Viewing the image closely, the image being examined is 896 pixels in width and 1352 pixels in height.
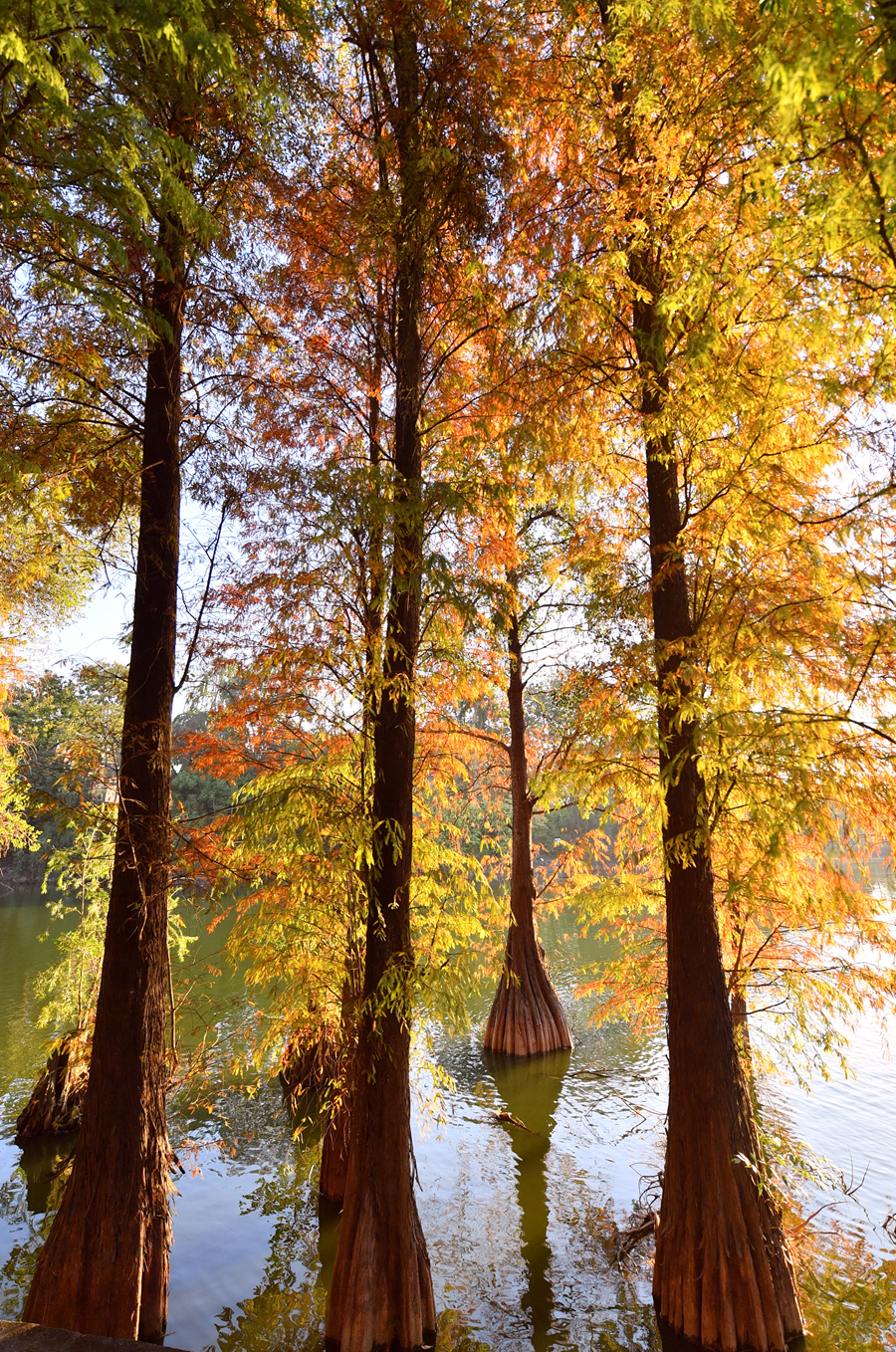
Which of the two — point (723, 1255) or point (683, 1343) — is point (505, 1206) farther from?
point (723, 1255)

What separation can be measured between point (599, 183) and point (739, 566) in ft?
9.59

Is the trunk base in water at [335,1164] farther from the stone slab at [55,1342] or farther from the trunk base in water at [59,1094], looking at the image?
the stone slab at [55,1342]

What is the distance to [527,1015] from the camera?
10.2 metres

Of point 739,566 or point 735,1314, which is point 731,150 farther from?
point 735,1314

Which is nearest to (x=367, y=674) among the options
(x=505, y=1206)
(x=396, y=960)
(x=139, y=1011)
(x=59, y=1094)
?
(x=396, y=960)

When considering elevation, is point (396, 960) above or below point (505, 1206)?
above

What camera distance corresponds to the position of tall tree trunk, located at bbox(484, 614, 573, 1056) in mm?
10172

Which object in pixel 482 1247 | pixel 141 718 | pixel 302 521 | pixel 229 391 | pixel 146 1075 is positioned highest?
pixel 229 391

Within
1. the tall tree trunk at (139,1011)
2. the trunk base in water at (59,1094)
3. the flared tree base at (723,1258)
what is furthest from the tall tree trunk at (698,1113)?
the trunk base in water at (59,1094)

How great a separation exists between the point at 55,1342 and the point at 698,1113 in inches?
144

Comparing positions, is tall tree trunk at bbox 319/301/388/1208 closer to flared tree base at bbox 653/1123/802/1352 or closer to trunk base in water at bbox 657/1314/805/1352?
flared tree base at bbox 653/1123/802/1352

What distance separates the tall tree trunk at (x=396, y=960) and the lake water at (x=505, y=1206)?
782 mm

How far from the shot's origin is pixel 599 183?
204 inches

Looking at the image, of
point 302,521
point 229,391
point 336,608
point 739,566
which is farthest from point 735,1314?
point 229,391
